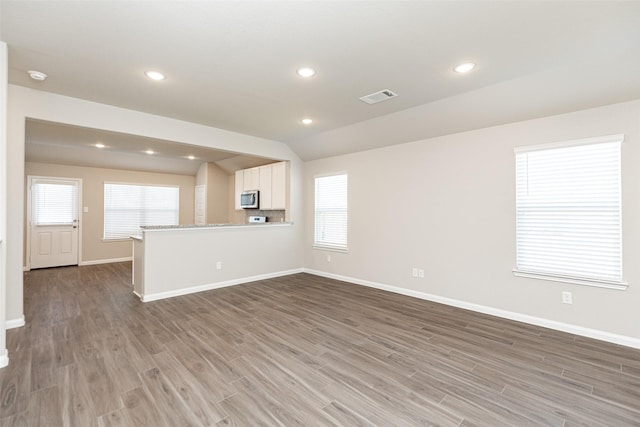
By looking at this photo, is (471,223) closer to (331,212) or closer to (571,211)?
(571,211)

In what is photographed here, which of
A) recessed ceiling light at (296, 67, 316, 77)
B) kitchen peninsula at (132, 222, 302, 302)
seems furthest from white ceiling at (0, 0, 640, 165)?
kitchen peninsula at (132, 222, 302, 302)

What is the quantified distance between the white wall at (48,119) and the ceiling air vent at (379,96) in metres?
Result: 2.63

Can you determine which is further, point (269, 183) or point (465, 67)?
point (269, 183)

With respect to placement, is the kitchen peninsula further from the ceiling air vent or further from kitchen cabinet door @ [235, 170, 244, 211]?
the ceiling air vent

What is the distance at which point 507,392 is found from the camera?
6.92 feet

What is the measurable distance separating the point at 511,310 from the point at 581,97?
2.47 m

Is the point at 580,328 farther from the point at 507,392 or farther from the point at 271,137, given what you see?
the point at 271,137

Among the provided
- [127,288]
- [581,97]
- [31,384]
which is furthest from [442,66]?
[127,288]

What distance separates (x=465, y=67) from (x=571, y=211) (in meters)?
2.01

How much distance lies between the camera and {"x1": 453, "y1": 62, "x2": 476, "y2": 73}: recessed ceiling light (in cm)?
268

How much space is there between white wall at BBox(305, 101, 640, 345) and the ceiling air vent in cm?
125

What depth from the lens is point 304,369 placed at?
2.42 m

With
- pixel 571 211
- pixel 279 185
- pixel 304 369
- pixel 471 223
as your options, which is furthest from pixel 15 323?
pixel 571 211

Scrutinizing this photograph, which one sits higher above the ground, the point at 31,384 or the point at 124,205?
→ the point at 124,205
